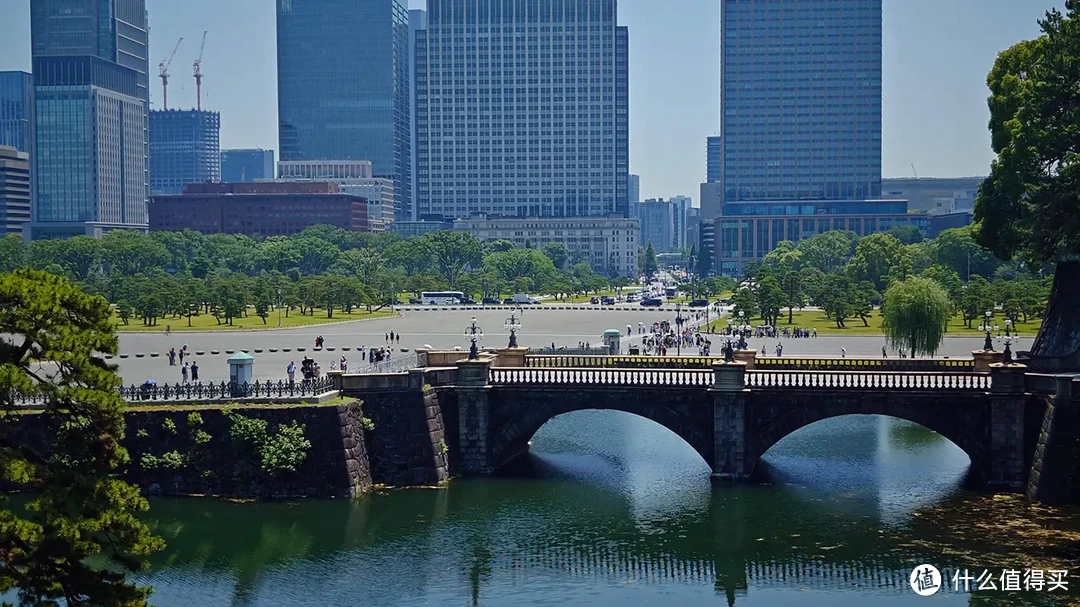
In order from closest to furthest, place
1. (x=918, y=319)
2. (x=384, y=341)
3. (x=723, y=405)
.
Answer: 1. (x=723, y=405)
2. (x=918, y=319)
3. (x=384, y=341)

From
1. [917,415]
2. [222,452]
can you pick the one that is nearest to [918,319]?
[917,415]

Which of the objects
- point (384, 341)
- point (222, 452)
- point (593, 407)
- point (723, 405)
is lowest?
point (222, 452)

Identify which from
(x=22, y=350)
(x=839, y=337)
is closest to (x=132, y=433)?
(x=22, y=350)

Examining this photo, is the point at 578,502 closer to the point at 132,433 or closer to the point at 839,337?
→ the point at 132,433

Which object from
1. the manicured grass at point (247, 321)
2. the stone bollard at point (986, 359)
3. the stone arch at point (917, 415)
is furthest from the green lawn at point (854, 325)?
the stone arch at point (917, 415)

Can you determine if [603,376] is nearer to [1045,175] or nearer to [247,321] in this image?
[1045,175]

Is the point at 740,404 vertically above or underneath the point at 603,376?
underneath
